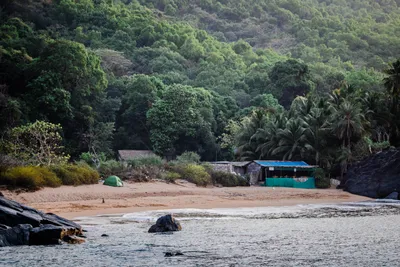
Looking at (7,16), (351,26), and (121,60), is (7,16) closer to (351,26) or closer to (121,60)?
(121,60)

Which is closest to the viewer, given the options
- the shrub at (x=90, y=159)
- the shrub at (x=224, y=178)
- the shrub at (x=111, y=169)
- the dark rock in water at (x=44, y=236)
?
the dark rock in water at (x=44, y=236)

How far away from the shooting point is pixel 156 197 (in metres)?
35.3

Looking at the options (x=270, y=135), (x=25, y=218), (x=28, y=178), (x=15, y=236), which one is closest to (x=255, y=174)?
(x=270, y=135)

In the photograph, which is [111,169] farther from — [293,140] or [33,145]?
[293,140]

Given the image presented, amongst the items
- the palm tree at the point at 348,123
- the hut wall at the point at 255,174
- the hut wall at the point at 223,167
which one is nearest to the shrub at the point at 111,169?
the hut wall at the point at 223,167

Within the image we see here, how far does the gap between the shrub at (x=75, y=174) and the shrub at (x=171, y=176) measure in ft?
20.7

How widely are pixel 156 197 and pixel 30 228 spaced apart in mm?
16031

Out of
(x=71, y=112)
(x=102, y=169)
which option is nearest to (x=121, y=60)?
(x=71, y=112)

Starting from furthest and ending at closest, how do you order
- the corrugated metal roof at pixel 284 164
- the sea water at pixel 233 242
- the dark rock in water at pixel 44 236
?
the corrugated metal roof at pixel 284 164 → the dark rock in water at pixel 44 236 → the sea water at pixel 233 242

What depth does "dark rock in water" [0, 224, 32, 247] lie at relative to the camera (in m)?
18.9

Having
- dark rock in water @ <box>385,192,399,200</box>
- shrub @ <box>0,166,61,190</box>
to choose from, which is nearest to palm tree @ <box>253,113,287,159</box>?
dark rock in water @ <box>385,192,399,200</box>

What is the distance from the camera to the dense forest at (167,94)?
52.2m

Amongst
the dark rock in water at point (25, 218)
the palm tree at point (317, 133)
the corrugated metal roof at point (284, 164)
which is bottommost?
the dark rock in water at point (25, 218)

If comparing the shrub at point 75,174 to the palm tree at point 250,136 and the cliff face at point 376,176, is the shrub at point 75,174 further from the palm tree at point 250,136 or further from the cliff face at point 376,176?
the palm tree at point 250,136
